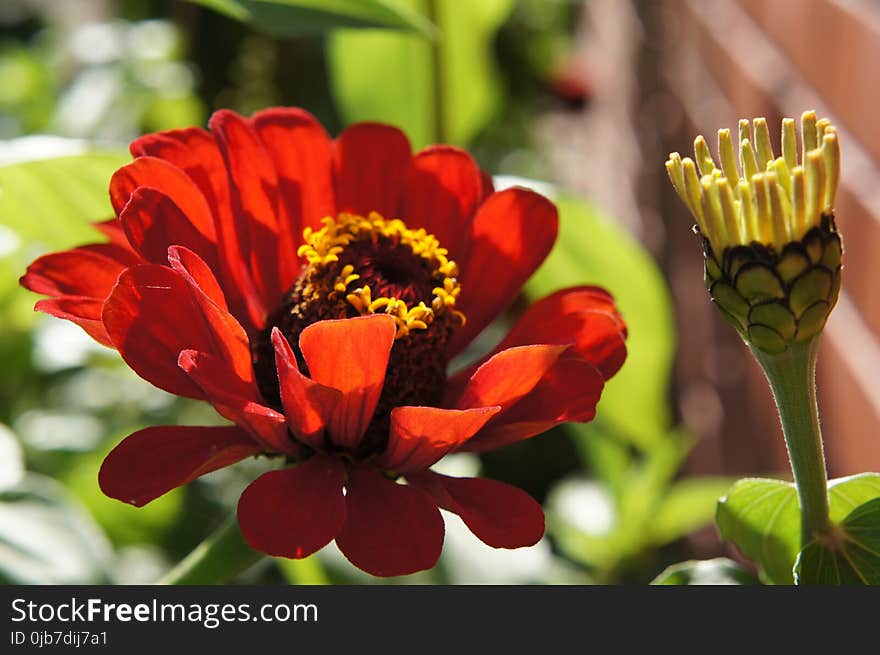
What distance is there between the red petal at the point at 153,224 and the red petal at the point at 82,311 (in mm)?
23

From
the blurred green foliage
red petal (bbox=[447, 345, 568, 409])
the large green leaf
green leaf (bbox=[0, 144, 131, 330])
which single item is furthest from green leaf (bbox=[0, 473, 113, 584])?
the large green leaf

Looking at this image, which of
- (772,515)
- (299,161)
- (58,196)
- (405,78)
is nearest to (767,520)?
(772,515)

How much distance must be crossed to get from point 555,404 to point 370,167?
13cm

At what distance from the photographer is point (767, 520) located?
35cm

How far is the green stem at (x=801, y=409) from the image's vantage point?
303 millimetres

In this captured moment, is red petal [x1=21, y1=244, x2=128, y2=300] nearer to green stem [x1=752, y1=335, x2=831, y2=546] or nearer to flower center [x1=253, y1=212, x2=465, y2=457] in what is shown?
flower center [x1=253, y1=212, x2=465, y2=457]

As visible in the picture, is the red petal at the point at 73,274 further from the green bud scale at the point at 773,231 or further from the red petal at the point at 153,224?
the green bud scale at the point at 773,231

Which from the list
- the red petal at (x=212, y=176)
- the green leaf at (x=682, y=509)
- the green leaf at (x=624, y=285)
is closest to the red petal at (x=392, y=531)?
the red petal at (x=212, y=176)

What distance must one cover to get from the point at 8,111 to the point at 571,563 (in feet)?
2.18

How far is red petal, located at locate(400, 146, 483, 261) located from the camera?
409 millimetres

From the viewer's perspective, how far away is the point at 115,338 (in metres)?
0.31

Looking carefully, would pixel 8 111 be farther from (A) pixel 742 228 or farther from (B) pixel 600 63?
(B) pixel 600 63

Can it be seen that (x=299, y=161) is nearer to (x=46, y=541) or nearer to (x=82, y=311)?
(x=82, y=311)

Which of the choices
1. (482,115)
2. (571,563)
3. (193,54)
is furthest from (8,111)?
(571,563)
